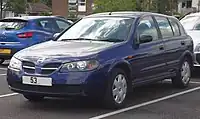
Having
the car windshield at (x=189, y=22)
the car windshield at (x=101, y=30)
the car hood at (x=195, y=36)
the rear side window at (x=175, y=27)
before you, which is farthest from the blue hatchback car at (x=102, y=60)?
the car windshield at (x=189, y=22)

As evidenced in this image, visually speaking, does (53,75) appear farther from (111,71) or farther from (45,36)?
(45,36)

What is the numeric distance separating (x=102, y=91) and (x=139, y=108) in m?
0.81

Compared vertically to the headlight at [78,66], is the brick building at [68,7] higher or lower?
lower

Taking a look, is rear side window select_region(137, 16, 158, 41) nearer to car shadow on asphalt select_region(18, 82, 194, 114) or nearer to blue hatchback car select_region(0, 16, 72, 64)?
car shadow on asphalt select_region(18, 82, 194, 114)

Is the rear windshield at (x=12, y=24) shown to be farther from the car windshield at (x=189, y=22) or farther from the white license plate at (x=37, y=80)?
the white license plate at (x=37, y=80)

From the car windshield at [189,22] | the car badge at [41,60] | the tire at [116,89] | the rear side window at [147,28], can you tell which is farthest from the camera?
the car windshield at [189,22]

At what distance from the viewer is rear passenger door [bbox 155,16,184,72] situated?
8870mm

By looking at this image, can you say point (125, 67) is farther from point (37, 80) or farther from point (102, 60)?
point (37, 80)

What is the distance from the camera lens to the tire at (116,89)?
279 inches

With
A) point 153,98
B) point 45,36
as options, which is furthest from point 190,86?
point 45,36

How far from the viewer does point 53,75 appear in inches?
267

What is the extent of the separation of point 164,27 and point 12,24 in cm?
609

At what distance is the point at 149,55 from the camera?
813cm

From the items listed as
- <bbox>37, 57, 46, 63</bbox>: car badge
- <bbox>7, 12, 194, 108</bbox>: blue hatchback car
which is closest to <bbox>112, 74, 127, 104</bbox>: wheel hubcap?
<bbox>7, 12, 194, 108</bbox>: blue hatchback car
